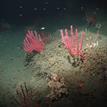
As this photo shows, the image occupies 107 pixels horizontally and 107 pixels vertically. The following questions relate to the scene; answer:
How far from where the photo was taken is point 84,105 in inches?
195

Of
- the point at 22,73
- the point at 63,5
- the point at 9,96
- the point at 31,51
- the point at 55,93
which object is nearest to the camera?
the point at 55,93

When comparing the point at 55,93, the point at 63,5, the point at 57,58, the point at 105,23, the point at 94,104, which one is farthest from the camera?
the point at 63,5

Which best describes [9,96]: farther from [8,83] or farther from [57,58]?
[57,58]

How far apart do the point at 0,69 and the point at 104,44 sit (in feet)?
15.9

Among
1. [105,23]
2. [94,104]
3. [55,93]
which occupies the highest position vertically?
[105,23]

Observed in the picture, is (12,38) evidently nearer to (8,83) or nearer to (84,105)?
(8,83)

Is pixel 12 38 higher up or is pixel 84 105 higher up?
pixel 12 38

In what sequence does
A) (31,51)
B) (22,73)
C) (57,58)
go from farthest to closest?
(31,51)
(22,73)
(57,58)

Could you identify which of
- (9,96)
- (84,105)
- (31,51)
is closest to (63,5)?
(31,51)

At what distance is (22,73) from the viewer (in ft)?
26.6

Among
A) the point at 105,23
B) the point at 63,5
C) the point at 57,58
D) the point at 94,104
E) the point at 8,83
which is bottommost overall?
the point at 94,104

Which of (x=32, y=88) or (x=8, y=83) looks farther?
(x=8, y=83)

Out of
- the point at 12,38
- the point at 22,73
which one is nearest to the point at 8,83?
the point at 22,73

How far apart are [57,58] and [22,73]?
190cm
